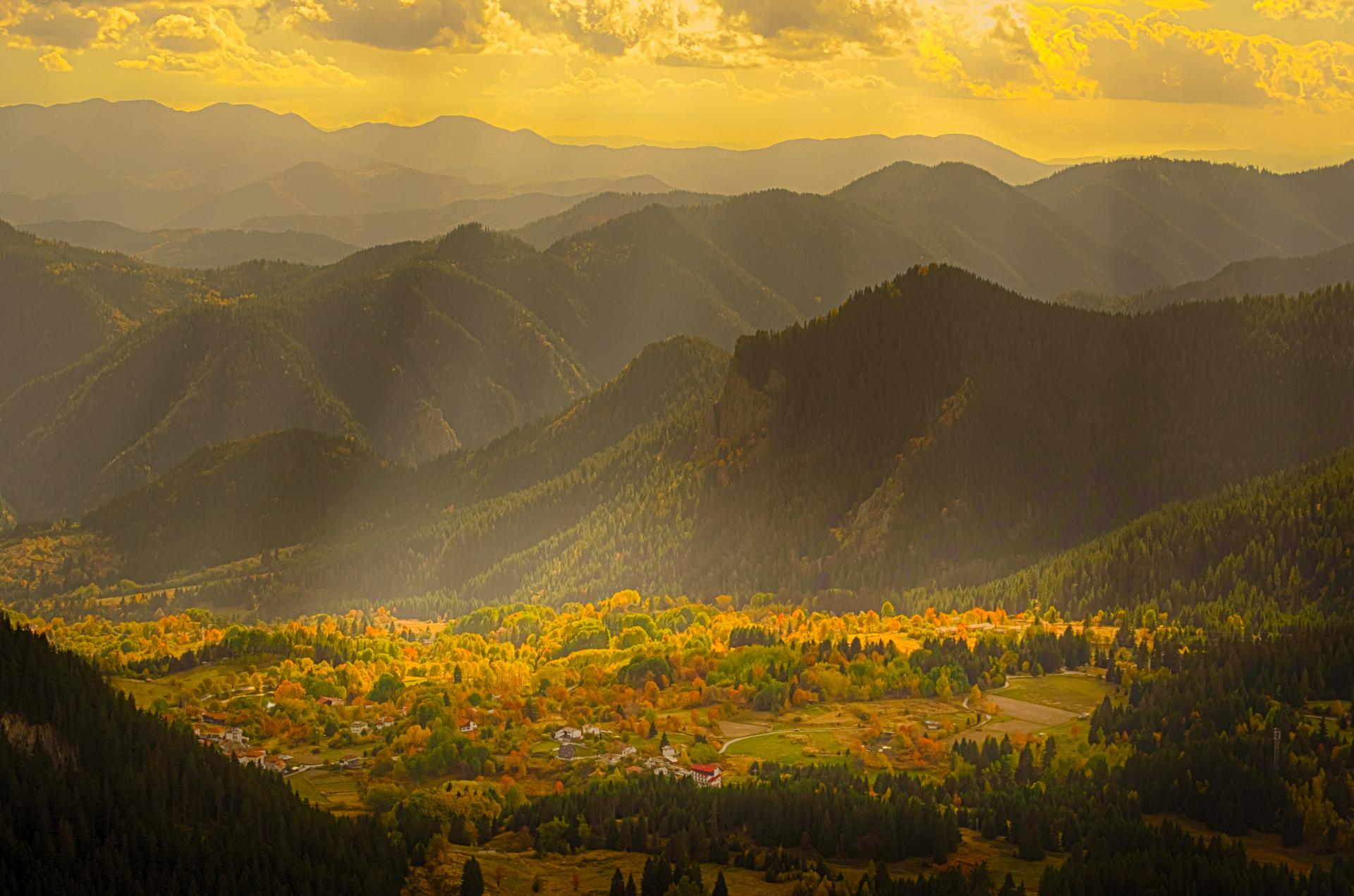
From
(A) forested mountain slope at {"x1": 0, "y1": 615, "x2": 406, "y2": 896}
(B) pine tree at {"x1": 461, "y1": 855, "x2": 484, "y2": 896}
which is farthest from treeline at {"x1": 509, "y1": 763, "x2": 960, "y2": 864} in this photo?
(A) forested mountain slope at {"x1": 0, "y1": 615, "x2": 406, "y2": 896}

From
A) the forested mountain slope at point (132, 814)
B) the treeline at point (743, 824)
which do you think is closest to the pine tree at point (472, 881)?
the forested mountain slope at point (132, 814)

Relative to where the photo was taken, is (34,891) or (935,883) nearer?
(34,891)

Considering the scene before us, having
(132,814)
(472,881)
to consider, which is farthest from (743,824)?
(132,814)

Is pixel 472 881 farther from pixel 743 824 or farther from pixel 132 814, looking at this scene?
pixel 743 824

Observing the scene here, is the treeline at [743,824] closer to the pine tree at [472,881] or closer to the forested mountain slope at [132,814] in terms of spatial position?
the pine tree at [472,881]

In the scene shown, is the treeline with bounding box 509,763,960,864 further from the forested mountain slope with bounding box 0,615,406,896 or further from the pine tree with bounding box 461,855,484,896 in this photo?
the forested mountain slope with bounding box 0,615,406,896

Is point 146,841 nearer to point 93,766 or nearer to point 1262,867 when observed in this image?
point 93,766

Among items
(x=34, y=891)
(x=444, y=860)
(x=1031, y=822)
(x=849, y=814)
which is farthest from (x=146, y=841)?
(x=1031, y=822)

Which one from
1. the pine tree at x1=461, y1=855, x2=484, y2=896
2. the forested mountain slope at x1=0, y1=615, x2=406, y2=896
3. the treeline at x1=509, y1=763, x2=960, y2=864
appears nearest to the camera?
the forested mountain slope at x1=0, y1=615, x2=406, y2=896
